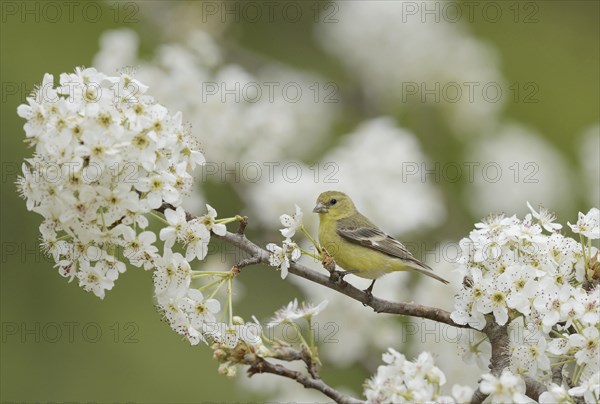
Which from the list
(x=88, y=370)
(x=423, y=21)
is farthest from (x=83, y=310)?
(x=423, y=21)

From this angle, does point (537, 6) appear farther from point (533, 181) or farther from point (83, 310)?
point (83, 310)

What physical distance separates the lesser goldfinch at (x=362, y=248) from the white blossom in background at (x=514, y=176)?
12.7ft

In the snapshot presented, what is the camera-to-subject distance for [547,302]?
3.56 metres

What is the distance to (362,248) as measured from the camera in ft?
18.3

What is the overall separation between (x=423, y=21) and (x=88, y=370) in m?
5.78

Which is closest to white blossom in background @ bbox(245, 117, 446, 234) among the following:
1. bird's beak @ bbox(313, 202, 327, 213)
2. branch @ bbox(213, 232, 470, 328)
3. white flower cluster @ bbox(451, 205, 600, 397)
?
bird's beak @ bbox(313, 202, 327, 213)

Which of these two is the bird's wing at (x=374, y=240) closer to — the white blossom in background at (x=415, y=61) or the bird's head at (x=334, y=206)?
the bird's head at (x=334, y=206)

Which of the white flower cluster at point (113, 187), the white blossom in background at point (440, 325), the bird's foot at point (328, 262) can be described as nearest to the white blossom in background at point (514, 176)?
the white blossom in background at point (440, 325)

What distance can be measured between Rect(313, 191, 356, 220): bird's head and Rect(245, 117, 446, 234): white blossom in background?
75cm

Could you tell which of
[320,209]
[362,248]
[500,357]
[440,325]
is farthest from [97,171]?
[440,325]

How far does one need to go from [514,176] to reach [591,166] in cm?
136

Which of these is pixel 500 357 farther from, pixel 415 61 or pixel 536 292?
pixel 415 61

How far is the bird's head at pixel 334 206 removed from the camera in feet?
20.1

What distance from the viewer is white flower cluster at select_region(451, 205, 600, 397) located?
11.6 feet
